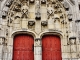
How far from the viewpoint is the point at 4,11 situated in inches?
351

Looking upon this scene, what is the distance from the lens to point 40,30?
896 cm

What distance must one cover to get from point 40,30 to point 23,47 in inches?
40.4

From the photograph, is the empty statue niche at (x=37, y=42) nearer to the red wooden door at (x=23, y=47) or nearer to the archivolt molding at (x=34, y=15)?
the red wooden door at (x=23, y=47)

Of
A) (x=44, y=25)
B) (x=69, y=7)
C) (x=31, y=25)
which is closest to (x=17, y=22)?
(x=31, y=25)

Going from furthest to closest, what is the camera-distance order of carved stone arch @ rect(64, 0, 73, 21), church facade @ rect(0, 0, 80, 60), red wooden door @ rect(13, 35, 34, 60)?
carved stone arch @ rect(64, 0, 73, 21) < red wooden door @ rect(13, 35, 34, 60) < church facade @ rect(0, 0, 80, 60)

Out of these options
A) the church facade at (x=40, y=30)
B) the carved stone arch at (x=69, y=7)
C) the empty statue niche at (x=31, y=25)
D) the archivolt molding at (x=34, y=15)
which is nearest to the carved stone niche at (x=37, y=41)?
the church facade at (x=40, y=30)

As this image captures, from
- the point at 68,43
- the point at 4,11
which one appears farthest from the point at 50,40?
the point at 4,11

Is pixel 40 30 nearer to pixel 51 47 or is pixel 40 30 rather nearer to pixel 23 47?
pixel 51 47

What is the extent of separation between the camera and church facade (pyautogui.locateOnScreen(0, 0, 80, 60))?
8.62m

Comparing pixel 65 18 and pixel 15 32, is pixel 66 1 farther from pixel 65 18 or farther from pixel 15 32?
pixel 15 32

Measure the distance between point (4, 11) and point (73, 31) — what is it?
305 cm

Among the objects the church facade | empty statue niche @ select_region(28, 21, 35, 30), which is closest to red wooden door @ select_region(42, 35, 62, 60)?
the church facade

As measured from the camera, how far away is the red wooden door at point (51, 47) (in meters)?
8.78

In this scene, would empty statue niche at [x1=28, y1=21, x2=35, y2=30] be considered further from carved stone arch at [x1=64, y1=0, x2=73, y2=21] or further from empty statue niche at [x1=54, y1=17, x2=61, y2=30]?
carved stone arch at [x1=64, y1=0, x2=73, y2=21]
